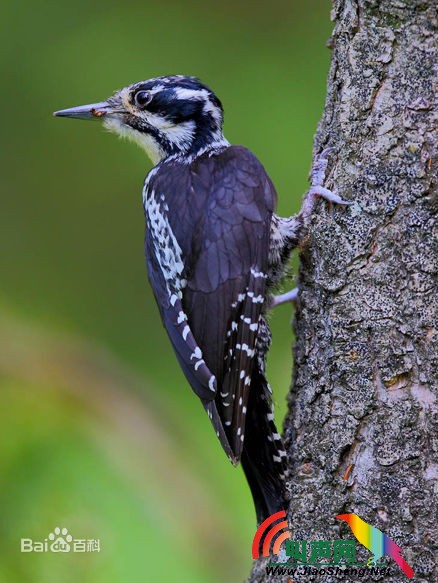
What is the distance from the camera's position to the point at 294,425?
9.98 ft

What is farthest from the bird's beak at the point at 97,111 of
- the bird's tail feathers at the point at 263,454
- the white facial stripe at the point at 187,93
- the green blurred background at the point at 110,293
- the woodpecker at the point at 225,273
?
the bird's tail feathers at the point at 263,454

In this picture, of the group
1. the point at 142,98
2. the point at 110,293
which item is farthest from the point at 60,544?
the point at 142,98

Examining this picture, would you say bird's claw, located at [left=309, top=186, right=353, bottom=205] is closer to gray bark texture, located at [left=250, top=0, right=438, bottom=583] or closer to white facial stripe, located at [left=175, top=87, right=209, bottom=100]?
gray bark texture, located at [left=250, top=0, right=438, bottom=583]

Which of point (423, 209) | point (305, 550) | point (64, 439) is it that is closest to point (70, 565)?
point (64, 439)

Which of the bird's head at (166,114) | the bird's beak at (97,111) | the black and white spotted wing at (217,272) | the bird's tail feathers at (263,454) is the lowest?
the bird's tail feathers at (263,454)

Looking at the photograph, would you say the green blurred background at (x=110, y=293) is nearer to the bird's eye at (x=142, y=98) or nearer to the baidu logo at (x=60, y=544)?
the baidu logo at (x=60, y=544)

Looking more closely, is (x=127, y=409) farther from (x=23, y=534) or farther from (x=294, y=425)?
(x=294, y=425)

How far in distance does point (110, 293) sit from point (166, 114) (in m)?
1.61

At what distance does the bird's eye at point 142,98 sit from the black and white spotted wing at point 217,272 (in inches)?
15.9

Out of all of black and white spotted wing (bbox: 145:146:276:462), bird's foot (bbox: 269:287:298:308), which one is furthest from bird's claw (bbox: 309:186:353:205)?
bird's foot (bbox: 269:287:298:308)

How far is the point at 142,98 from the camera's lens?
361 centimetres

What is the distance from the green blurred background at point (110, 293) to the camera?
12.6 ft

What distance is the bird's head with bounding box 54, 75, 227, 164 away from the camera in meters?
3.57

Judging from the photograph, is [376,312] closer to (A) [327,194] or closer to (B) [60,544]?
(A) [327,194]
